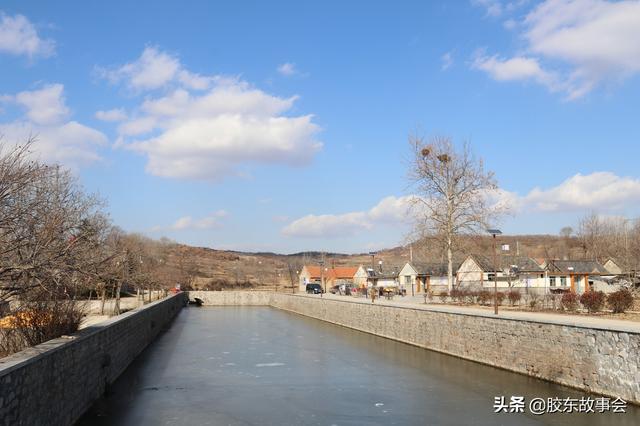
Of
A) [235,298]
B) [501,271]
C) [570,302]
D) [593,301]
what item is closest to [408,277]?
[501,271]

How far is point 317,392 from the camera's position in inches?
624

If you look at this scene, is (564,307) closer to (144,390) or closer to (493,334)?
(493,334)

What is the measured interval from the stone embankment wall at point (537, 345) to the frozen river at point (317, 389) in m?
0.44

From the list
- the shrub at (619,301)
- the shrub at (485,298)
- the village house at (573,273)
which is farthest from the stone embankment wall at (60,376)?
the village house at (573,273)

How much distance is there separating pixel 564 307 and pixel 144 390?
60.8ft

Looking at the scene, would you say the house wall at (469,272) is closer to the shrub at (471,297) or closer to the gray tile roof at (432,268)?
the gray tile roof at (432,268)

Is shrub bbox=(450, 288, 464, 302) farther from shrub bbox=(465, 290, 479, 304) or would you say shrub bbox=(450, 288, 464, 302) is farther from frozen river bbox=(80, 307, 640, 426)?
frozen river bbox=(80, 307, 640, 426)

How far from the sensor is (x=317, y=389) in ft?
53.5

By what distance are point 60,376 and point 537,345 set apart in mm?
13344

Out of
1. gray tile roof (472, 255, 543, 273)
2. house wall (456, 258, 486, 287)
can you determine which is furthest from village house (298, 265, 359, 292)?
gray tile roof (472, 255, 543, 273)

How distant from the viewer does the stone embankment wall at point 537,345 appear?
13.2 metres

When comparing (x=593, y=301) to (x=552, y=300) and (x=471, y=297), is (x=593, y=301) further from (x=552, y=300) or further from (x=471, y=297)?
(x=471, y=297)

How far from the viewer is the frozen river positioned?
1258cm

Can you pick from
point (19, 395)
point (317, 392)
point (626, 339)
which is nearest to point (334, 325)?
point (317, 392)
